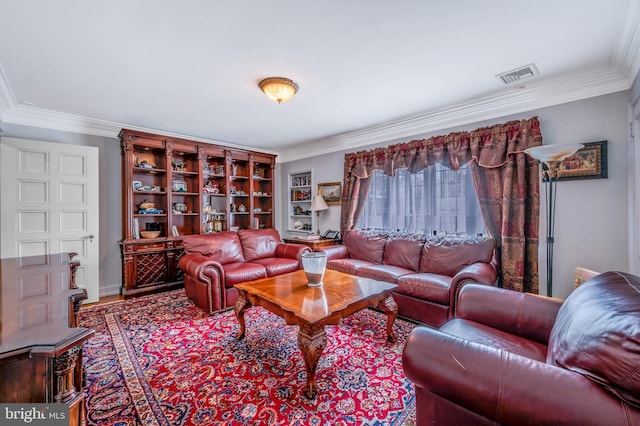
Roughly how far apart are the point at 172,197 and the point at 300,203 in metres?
2.45

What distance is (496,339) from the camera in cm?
155

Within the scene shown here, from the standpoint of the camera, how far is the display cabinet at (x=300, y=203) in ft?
18.1

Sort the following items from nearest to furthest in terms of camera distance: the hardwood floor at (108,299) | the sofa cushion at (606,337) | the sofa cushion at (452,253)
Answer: the sofa cushion at (606,337)
the sofa cushion at (452,253)
the hardwood floor at (108,299)

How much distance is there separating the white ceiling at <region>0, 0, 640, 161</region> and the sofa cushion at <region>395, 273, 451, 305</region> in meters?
2.03

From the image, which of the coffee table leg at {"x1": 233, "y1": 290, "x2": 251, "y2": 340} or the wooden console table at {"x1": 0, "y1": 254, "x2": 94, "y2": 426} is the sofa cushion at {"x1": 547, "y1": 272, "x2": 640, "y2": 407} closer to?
the wooden console table at {"x1": 0, "y1": 254, "x2": 94, "y2": 426}

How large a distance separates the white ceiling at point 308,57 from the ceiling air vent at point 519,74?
7cm

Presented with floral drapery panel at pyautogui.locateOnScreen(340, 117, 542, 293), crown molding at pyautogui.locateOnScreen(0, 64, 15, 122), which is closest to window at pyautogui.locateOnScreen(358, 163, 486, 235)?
floral drapery panel at pyautogui.locateOnScreen(340, 117, 542, 293)

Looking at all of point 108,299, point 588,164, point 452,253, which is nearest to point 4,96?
point 108,299

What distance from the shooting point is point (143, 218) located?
4273 mm

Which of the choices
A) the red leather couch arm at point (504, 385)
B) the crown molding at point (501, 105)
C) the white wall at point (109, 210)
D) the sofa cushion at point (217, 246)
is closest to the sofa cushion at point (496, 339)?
the red leather couch arm at point (504, 385)

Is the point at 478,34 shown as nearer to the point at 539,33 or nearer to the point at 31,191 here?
the point at 539,33

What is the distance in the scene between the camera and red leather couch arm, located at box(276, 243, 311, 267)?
4027 mm

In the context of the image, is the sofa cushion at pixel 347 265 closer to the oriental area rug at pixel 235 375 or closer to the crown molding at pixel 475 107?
the oriental area rug at pixel 235 375

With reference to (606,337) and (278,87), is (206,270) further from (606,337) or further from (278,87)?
(606,337)
